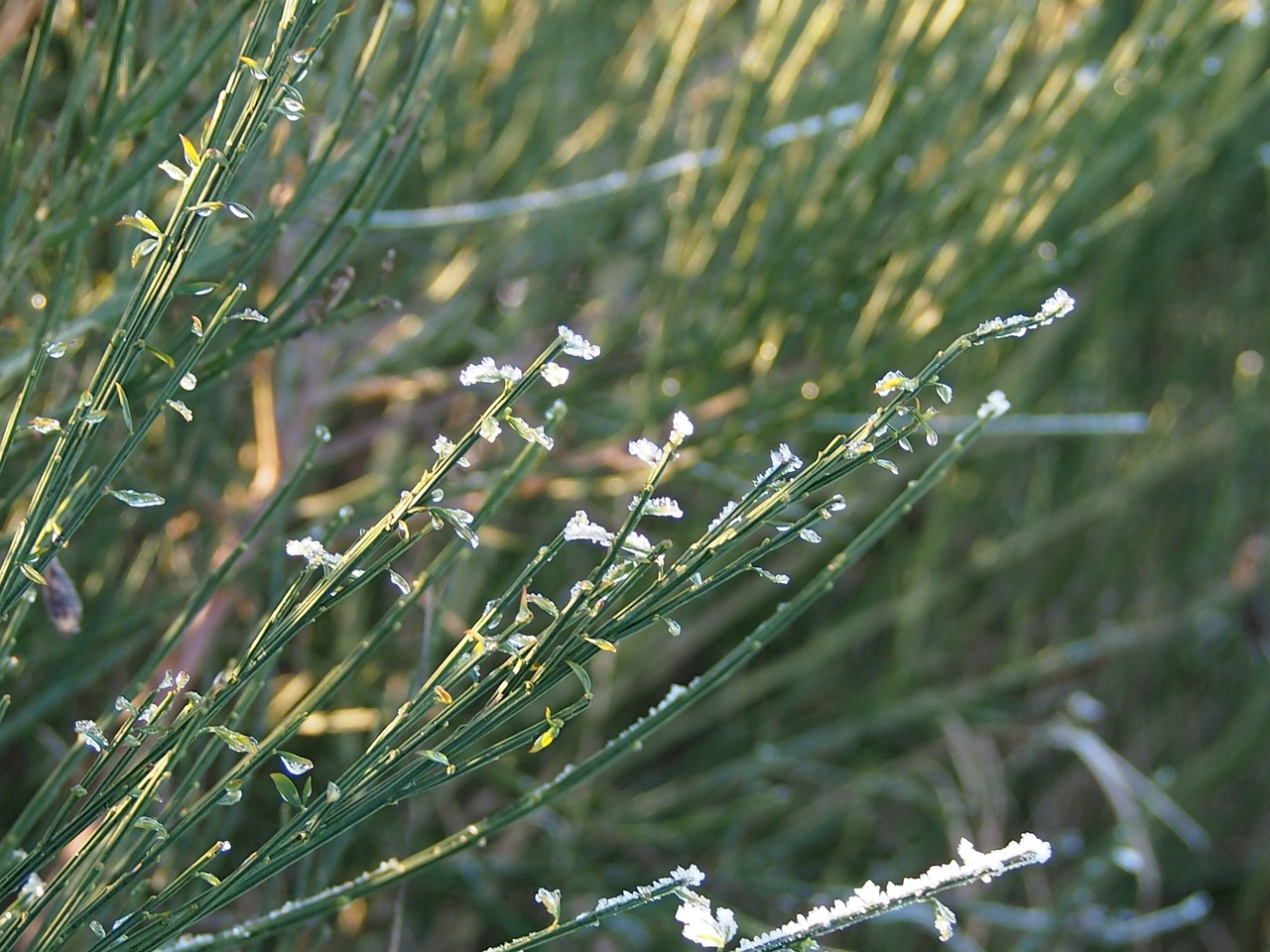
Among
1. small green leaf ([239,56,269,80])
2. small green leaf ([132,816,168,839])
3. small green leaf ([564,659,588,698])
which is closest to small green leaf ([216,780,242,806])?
small green leaf ([132,816,168,839])

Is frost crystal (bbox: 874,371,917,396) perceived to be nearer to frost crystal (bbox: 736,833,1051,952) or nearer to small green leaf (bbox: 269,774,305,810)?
frost crystal (bbox: 736,833,1051,952)

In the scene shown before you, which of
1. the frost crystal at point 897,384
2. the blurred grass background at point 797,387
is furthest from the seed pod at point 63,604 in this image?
the frost crystal at point 897,384

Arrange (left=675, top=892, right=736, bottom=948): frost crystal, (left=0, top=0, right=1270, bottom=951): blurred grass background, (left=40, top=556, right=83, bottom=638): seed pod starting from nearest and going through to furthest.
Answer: (left=675, top=892, right=736, bottom=948): frost crystal < (left=40, top=556, right=83, bottom=638): seed pod < (left=0, top=0, right=1270, bottom=951): blurred grass background

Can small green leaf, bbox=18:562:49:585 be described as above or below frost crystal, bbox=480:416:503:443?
above

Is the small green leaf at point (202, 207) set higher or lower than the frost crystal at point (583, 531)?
higher

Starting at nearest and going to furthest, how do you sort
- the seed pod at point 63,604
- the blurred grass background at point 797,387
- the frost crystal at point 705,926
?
the frost crystal at point 705,926
the seed pod at point 63,604
the blurred grass background at point 797,387

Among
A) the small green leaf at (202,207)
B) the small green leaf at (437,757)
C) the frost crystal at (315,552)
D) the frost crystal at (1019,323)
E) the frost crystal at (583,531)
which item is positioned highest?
the small green leaf at (202,207)

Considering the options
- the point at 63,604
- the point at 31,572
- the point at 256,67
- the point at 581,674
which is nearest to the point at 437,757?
the point at 581,674

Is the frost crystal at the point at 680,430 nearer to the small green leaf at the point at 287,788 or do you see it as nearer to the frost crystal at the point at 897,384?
the frost crystal at the point at 897,384
